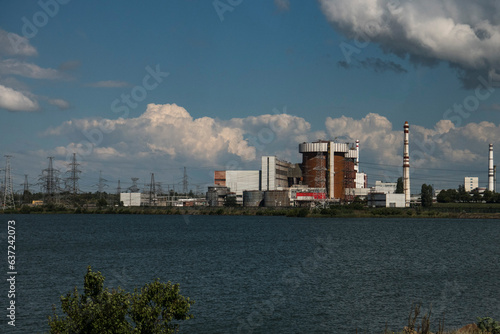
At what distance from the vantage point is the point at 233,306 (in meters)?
32.8

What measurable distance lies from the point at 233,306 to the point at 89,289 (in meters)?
15.3

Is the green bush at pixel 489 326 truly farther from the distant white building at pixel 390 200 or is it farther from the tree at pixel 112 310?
the distant white building at pixel 390 200

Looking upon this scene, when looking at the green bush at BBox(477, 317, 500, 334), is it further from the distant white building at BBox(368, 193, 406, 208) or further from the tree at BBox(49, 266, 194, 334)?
the distant white building at BBox(368, 193, 406, 208)

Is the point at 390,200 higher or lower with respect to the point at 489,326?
higher

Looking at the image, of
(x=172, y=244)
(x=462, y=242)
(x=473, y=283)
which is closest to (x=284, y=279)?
(x=473, y=283)

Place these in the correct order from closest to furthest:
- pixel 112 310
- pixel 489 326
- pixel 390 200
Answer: pixel 112 310
pixel 489 326
pixel 390 200

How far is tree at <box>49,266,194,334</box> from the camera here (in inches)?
711

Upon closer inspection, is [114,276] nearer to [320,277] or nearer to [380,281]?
[320,277]

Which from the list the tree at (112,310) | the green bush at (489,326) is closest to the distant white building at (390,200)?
the green bush at (489,326)

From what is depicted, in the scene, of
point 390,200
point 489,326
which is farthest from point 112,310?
point 390,200

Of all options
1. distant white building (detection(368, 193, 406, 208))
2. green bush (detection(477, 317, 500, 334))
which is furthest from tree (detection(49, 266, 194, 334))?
distant white building (detection(368, 193, 406, 208))

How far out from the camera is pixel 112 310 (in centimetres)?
1803

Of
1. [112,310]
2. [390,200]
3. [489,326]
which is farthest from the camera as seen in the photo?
[390,200]

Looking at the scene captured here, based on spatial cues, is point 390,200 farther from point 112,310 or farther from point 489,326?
point 112,310
